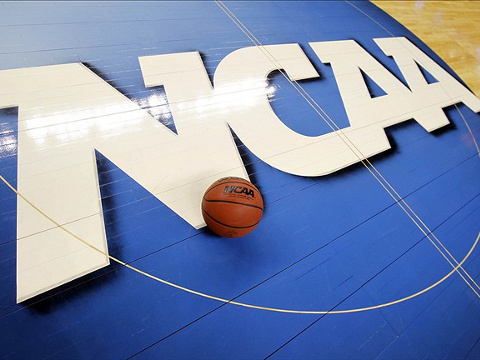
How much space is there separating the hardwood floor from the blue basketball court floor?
1546mm

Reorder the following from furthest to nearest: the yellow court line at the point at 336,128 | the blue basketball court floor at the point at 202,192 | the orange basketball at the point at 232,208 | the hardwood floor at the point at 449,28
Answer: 1. the hardwood floor at the point at 449,28
2. the yellow court line at the point at 336,128
3. the orange basketball at the point at 232,208
4. the blue basketball court floor at the point at 202,192

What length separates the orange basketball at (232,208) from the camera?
5.05ft

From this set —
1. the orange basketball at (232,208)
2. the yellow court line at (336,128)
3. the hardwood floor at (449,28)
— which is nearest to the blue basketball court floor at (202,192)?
the yellow court line at (336,128)

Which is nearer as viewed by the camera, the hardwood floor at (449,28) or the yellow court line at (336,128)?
the yellow court line at (336,128)

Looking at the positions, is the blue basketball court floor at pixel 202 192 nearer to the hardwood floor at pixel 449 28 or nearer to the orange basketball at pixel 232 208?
the orange basketball at pixel 232 208

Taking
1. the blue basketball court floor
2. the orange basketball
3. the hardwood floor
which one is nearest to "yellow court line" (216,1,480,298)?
the blue basketball court floor

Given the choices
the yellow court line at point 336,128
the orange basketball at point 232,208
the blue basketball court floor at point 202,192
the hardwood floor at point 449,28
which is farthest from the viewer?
the hardwood floor at point 449,28

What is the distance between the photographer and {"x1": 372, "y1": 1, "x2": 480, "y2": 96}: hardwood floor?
13.8 feet

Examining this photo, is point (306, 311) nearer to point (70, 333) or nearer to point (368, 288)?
point (368, 288)

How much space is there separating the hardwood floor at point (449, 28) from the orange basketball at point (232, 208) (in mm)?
3973

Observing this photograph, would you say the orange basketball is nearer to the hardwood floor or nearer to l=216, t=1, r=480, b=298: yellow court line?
l=216, t=1, r=480, b=298: yellow court line

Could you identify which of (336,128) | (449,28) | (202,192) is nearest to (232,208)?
(202,192)

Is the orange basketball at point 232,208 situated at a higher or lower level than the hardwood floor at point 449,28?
lower

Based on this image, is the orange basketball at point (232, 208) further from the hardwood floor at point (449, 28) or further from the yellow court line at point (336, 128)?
the hardwood floor at point (449, 28)
